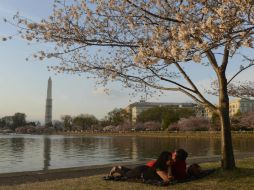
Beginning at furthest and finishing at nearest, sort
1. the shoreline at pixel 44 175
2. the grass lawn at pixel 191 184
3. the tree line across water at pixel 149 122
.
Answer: the tree line across water at pixel 149 122 → the shoreline at pixel 44 175 → the grass lawn at pixel 191 184

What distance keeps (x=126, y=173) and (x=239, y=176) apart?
3039 mm

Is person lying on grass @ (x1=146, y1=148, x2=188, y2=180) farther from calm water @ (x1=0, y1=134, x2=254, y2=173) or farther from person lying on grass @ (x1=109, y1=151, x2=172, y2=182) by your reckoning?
calm water @ (x1=0, y1=134, x2=254, y2=173)

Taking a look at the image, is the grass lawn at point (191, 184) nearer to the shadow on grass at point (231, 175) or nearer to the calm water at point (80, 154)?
the shadow on grass at point (231, 175)

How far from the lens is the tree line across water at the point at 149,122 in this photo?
9250 centimetres

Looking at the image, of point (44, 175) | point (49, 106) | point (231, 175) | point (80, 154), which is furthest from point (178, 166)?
point (49, 106)

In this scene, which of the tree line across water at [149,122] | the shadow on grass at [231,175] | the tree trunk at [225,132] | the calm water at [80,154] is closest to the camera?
the shadow on grass at [231,175]

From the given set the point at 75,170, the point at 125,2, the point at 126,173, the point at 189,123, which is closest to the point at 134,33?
the point at 125,2

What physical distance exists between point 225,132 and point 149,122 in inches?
4884

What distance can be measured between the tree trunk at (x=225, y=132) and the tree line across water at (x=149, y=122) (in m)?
64.7

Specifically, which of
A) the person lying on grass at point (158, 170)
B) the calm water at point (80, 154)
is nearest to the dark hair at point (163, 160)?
the person lying on grass at point (158, 170)

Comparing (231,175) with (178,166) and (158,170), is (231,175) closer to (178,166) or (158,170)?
(178,166)

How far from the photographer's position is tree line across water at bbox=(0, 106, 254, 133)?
303 feet

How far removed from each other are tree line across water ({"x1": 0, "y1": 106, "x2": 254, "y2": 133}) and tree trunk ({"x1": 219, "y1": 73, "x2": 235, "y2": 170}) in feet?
212

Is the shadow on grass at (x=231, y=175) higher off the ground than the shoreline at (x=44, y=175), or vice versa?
the shadow on grass at (x=231, y=175)
